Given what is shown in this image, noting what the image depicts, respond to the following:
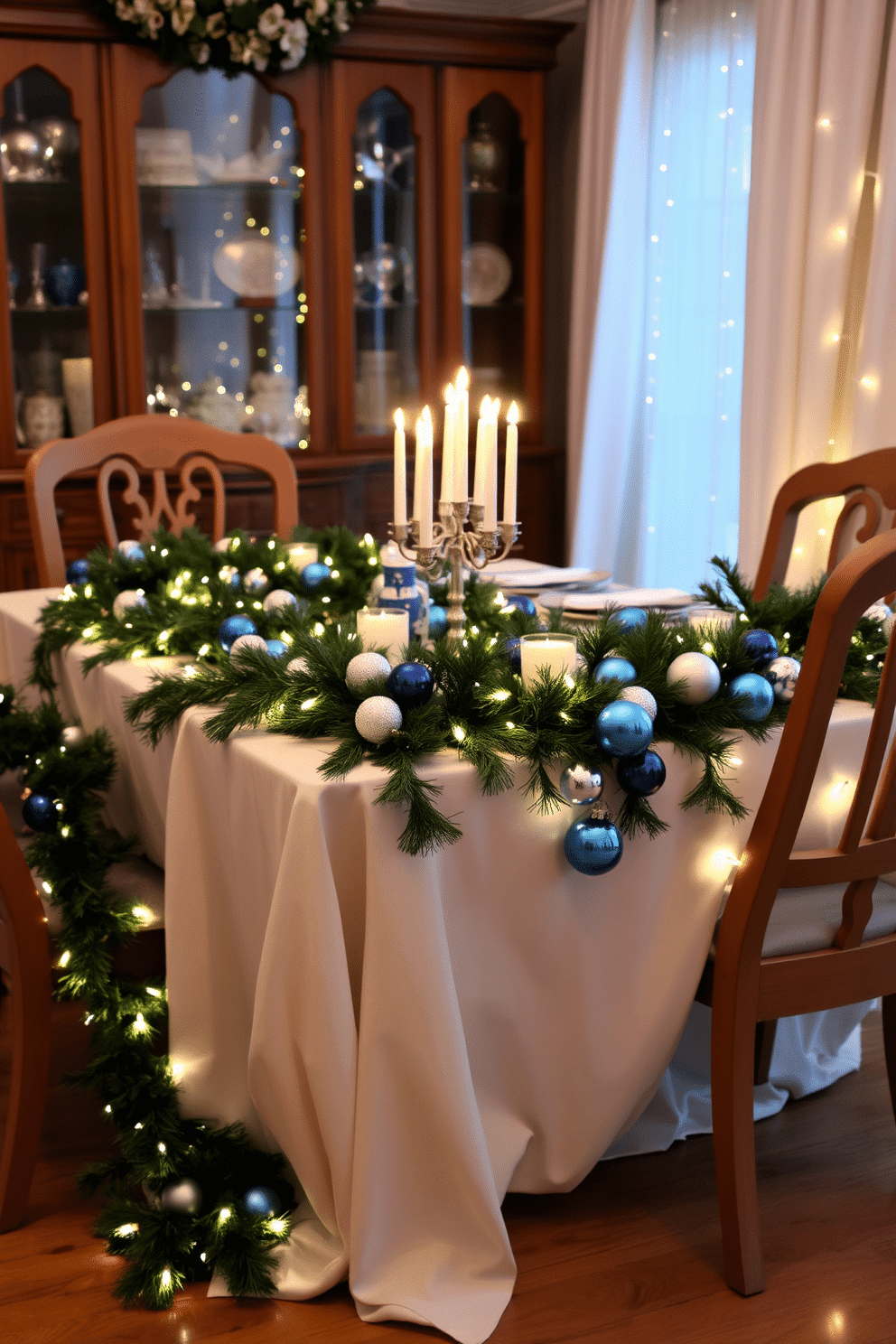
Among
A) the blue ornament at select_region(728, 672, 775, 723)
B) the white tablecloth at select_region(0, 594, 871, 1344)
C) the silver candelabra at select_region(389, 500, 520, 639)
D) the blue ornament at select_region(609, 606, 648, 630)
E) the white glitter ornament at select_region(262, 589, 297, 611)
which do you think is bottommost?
the white tablecloth at select_region(0, 594, 871, 1344)

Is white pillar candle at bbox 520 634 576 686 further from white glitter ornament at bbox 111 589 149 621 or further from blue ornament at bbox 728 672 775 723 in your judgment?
white glitter ornament at bbox 111 589 149 621

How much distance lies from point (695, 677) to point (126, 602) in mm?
916

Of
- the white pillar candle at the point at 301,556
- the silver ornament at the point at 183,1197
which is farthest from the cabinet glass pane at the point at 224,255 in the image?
the silver ornament at the point at 183,1197

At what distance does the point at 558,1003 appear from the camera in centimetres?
153

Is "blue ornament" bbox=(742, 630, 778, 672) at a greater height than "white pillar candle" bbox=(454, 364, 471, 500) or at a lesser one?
lesser

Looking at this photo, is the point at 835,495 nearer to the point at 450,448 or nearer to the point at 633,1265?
the point at 450,448

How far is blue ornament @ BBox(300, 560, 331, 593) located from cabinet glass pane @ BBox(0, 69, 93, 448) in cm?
182

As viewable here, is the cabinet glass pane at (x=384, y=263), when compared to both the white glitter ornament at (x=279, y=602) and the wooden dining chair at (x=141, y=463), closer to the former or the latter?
the wooden dining chair at (x=141, y=463)

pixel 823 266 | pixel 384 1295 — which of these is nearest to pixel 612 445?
pixel 823 266

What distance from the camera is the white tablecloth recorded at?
4.53ft

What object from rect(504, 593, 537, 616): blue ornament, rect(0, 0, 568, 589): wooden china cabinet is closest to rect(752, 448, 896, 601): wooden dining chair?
rect(504, 593, 537, 616): blue ornament

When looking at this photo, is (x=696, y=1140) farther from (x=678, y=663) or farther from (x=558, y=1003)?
(x=678, y=663)

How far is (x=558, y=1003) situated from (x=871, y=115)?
2.31m

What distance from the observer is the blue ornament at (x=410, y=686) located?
140cm
